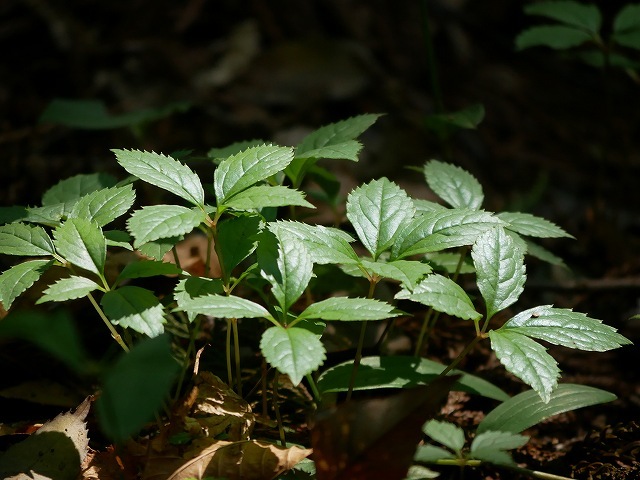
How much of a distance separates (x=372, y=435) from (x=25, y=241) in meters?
0.81

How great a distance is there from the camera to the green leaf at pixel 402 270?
1.17 metres

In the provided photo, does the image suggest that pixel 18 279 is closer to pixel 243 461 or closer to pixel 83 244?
pixel 83 244

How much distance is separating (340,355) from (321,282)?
0.66ft

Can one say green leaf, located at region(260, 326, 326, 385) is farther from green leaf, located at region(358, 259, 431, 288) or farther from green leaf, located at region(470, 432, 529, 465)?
green leaf, located at region(470, 432, 529, 465)

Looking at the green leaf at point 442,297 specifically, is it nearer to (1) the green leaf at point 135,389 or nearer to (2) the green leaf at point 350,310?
(2) the green leaf at point 350,310

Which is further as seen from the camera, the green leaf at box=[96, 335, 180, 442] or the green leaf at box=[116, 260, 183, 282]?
the green leaf at box=[116, 260, 183, 282]

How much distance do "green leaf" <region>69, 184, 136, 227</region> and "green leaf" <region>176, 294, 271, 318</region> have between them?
29cm

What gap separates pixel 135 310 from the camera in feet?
3.86

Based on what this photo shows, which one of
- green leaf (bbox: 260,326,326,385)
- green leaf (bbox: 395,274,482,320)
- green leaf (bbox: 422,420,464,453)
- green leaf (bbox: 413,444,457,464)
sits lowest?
green leaf (bbox: 413,444,457,464)

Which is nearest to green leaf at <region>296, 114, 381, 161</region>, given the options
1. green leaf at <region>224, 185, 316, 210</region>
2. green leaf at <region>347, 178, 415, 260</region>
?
green leaf at <region>347, 178, 415, 260</region>

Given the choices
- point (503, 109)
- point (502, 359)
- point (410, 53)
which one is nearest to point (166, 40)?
point (410, 53)

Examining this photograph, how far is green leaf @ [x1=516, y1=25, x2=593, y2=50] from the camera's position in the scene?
7.51ft

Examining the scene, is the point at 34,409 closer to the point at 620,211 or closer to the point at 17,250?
the point at 17,250

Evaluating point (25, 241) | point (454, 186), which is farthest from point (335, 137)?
point (25, 241)
